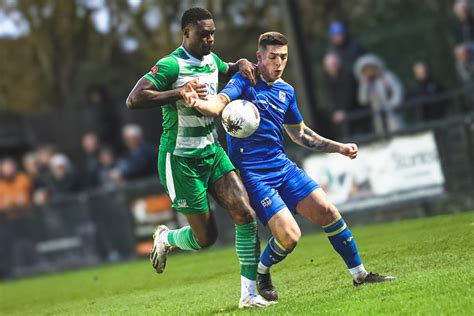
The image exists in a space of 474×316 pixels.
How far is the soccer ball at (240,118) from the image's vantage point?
31.9ft

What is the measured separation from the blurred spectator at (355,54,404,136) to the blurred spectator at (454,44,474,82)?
3.61 feet

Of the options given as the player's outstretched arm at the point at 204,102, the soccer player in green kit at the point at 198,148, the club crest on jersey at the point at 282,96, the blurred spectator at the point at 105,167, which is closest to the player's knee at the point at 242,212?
the soccer player in green kit at the point at 198,148

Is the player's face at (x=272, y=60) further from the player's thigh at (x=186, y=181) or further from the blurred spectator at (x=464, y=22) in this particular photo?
the blurred spectator at (x=464, y=22)

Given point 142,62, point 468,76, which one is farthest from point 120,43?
point 468,76

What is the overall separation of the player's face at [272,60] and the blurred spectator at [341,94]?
29.8 ft

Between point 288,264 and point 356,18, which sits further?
point 356,18

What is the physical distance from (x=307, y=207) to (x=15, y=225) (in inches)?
486

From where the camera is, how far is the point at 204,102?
9547 millimetres

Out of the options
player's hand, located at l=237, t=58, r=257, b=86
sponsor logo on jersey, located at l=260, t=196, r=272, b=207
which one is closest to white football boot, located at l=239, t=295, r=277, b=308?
sponsor logo on jersey, located at l=260, t=196, r=272, b=207

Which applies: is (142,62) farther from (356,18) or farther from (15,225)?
(15,225)

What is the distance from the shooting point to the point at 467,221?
14.2 m

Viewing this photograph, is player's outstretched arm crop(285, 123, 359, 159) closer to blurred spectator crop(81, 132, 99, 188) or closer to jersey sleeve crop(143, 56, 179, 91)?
jersey sleeve crop(143, 56, 179, 91)

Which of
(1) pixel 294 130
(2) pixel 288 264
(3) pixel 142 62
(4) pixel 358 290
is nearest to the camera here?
(4) pixel 358 290

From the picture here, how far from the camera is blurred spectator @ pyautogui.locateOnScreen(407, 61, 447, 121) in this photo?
18766mm
